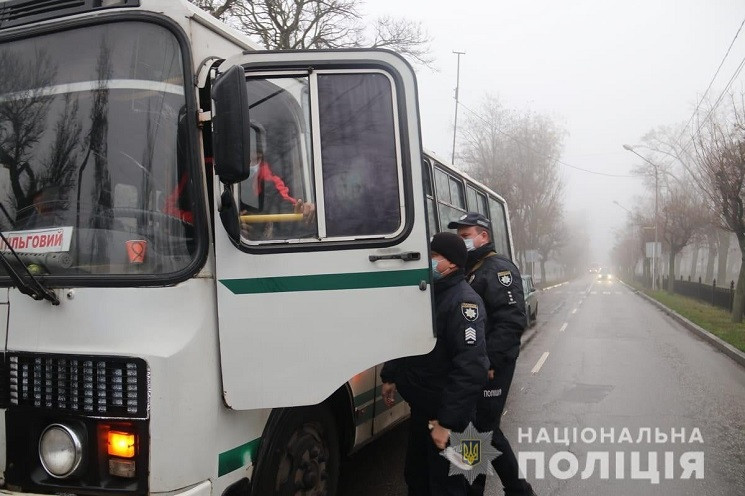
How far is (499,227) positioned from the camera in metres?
10.5

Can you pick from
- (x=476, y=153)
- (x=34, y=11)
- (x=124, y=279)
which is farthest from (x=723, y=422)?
(x=476, y=153)

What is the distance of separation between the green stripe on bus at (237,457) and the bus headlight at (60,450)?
0.60 metres

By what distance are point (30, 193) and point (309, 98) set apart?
1419mm

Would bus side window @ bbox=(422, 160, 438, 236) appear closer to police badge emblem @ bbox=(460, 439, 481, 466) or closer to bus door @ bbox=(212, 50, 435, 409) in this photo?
police badge emblem @ bbox=(460, 439, 481, 466)

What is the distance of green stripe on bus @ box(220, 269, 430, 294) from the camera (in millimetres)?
2930

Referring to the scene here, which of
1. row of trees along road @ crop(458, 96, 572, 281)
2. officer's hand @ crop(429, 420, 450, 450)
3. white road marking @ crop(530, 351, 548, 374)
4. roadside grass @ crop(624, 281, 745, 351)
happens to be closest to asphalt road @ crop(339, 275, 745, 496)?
white road marking @ crop(530, 351, 548, 374)

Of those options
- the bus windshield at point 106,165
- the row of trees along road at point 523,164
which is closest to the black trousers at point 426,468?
the bus windshield at point 106,165

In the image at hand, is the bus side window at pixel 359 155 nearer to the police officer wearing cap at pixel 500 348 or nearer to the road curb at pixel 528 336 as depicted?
the police officer wearing cap at pixel 500 348

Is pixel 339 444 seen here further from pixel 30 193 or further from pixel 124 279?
pixel 30 193

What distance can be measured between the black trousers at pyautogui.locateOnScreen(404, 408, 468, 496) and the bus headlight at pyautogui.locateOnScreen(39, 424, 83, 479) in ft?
6.17

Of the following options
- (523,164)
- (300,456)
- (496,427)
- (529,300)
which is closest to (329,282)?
(300,456)

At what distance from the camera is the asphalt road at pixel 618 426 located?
17.1 ft

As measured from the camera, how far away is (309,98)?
3.08 m

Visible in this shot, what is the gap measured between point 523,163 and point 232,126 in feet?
137
